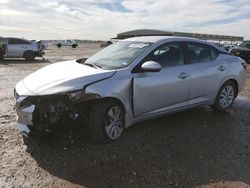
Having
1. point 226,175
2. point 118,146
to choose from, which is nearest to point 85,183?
point 118,146

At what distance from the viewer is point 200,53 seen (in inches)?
257

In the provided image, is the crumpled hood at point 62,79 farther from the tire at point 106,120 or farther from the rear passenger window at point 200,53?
the rear passenger window at point 200,53

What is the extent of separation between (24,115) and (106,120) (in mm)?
1157

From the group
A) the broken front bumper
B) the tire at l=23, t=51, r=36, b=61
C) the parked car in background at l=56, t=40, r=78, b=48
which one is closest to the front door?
the broken front bumper

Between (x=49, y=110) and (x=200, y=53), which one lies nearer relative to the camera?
(x=49, y=110)

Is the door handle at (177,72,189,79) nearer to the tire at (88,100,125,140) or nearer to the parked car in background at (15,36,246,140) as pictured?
the parked car in background at (15,36,246,140)

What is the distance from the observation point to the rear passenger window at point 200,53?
6316 millimetres

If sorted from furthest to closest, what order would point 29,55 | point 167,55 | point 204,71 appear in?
point 29,55 < point 204,71 < point 167,55

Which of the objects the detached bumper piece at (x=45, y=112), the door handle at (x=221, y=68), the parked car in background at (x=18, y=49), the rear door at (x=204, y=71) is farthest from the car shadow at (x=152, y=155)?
the parked car in background at (x=18, y=49)

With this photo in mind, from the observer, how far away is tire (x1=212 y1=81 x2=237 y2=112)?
6914 millimetres

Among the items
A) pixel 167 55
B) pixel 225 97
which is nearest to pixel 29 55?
pixel 225 97

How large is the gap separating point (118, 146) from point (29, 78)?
1800mm

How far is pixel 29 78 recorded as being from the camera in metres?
5.34

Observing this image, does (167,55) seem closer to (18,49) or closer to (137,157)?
(137,157)
